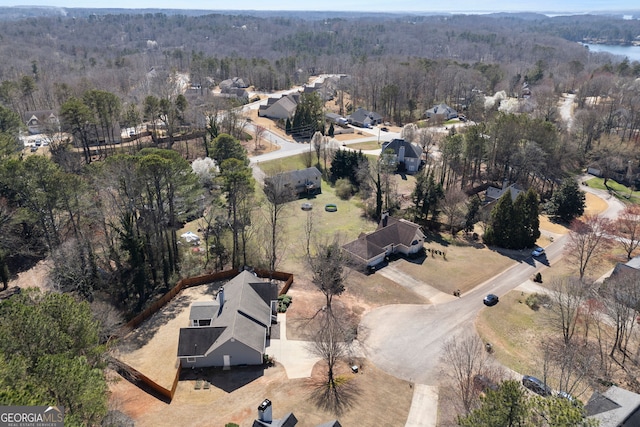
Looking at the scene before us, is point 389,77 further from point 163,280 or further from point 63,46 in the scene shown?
point 63,46

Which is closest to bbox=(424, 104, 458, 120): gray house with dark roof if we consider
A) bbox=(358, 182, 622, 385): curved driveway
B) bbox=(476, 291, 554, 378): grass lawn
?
bbox=(358, 182, 622, 385): curved driveway

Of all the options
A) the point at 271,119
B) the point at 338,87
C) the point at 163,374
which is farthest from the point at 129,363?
the point at 338,87

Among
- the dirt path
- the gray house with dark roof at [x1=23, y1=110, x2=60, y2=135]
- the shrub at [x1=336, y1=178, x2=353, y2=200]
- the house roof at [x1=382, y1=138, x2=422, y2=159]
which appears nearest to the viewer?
the dirt path

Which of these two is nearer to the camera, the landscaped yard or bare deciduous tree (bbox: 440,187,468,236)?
the landscaped yard

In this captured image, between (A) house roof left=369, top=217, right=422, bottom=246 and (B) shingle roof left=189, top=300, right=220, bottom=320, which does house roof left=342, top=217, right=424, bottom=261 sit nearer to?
(A) house roof left=369, top=217, right=422, bottom=246

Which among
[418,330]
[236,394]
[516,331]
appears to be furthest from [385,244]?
[236,394]

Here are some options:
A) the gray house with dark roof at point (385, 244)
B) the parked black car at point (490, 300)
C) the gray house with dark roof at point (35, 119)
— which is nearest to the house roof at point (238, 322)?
Result: the gray house with dark roof at point (385, 244)

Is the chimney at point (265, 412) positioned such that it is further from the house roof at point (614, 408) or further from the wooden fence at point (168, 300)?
the house roof at point (614, 408)
